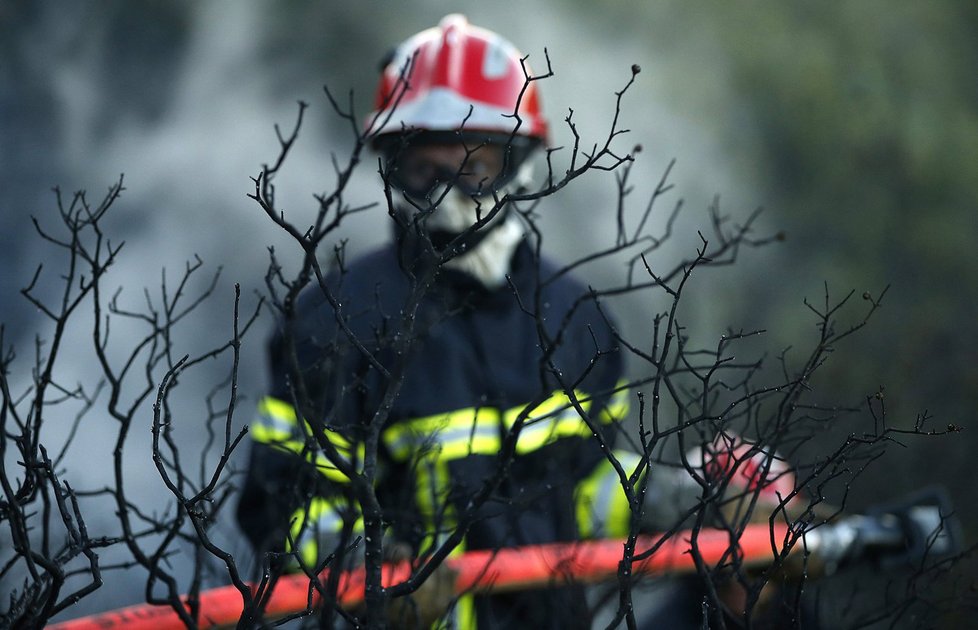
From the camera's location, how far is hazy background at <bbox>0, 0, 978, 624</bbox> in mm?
7168

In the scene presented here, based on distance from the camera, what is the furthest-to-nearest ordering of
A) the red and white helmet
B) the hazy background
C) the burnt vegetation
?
1. the hazy background
2. the red and white helmet
3. the burnt vegetation

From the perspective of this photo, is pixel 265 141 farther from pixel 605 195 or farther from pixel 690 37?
pixel 690 37

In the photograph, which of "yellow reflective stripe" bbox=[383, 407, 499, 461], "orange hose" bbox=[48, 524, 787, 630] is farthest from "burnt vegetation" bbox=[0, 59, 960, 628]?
"yellow reflective stripe" bbox=[383, 407, 499, 461]

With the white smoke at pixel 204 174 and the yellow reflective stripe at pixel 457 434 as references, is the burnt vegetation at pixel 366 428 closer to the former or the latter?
the white smoke at pixel 204 174

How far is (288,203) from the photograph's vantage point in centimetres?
830

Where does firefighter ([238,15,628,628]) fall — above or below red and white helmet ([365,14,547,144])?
below

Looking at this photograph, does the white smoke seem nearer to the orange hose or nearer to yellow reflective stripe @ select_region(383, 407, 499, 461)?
yellow reflective stripe @ select_region(383, 407, 499, 461)

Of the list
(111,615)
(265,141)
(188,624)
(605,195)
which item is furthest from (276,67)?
(188,624)

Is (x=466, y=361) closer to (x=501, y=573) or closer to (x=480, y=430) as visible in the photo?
(x=480, y=430)

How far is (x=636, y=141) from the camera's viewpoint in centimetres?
1005

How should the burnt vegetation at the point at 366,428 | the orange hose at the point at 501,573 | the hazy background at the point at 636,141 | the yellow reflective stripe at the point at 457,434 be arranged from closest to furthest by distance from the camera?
the burnt vegetation at the point at 366,428
the orange hose at the point at 501,573
the yellow reflective stripe at the point at 457,434
the hazy background at the point at 636,141

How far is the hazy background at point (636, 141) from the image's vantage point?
23.5 ft

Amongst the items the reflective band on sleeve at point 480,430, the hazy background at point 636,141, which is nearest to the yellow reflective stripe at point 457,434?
the reflective band on sleeve at point 480,430

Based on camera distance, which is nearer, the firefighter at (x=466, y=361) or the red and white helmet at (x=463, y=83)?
the firefighter at (x=466, y=361)
